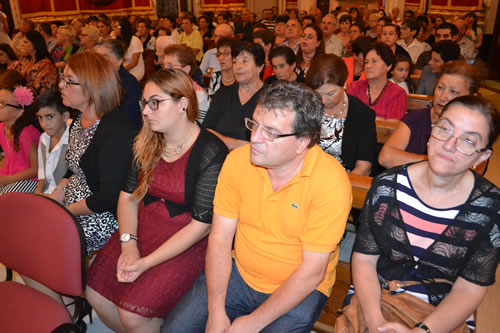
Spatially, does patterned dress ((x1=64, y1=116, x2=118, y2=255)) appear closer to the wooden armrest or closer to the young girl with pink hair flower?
the young girl with pink hair flower

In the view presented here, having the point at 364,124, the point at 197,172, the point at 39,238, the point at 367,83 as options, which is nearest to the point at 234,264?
the point at 197,172

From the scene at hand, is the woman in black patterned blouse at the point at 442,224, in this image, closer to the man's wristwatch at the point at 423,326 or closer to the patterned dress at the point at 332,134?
the man's wristwatch at the point at 423,326

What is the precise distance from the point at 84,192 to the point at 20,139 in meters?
0.94

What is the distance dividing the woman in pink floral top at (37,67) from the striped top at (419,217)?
4154 mm

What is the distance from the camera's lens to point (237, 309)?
1.75 m

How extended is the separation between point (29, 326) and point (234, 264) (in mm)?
898

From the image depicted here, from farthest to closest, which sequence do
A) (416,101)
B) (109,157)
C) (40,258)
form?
(416,101)
(109,157)
(40,258)

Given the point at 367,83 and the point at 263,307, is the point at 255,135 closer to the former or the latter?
the point at 263,307

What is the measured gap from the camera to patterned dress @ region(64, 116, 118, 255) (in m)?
2.33

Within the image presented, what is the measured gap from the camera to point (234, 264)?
1882mm

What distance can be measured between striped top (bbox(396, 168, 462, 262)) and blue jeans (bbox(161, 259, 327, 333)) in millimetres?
469

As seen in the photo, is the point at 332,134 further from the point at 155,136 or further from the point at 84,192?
the point at 84,192

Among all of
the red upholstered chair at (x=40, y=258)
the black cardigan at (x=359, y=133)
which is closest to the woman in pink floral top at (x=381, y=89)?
the black cardigan at (x=359, y=133)

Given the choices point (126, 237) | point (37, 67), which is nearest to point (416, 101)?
point (126, 237)
